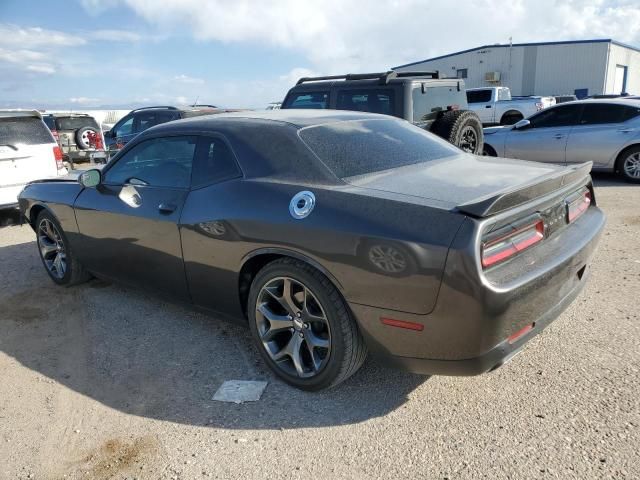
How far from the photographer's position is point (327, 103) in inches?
285

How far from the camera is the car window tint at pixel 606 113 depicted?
8.45 meters

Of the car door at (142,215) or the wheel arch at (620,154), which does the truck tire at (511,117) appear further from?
the car door at (142,215)

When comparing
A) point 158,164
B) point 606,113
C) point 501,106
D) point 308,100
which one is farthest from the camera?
point 501,106

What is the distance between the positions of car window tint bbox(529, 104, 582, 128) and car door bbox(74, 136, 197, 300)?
792 cm

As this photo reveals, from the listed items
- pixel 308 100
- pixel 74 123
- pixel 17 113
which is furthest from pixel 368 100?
pixel 74 123

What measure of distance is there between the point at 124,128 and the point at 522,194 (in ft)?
33.7

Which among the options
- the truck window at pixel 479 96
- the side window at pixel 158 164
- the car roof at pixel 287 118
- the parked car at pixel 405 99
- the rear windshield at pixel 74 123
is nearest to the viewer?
the car roof at pixel 287 118

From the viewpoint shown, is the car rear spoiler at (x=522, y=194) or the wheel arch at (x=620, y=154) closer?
the car rear spoiler at (x=522, y=194)

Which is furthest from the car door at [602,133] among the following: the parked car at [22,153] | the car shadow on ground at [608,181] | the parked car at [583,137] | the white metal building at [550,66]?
the white metal building at [550,66]

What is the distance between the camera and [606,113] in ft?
28.4

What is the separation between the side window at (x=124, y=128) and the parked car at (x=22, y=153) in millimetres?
2999

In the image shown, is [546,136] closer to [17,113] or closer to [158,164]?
[158,164]

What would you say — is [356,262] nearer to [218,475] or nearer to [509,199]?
[509,199]

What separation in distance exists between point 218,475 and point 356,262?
1176 millimetres
